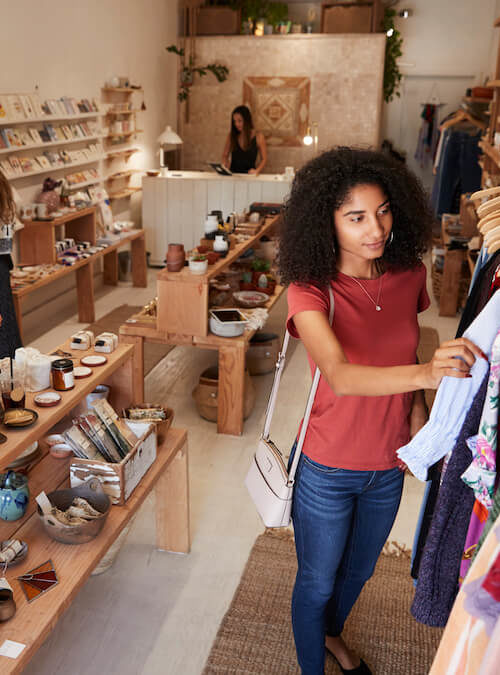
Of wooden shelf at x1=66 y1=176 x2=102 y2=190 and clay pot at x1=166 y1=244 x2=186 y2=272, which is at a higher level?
wooden shelf at x1=66 y1=176 x2=102 y2=190

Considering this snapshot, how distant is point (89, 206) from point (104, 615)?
4.74m

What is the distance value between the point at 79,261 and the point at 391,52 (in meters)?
6.88

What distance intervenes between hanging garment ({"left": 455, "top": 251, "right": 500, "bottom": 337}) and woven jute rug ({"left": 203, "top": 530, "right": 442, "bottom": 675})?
4.40ft

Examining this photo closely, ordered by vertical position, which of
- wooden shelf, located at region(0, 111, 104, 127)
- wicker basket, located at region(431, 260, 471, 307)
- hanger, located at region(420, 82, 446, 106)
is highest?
hanger, located at region(420, 82, 446, 106)

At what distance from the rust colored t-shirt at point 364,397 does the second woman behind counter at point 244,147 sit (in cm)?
672

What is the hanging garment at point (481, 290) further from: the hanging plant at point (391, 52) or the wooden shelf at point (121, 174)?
the hanging plant at point (391, 52)

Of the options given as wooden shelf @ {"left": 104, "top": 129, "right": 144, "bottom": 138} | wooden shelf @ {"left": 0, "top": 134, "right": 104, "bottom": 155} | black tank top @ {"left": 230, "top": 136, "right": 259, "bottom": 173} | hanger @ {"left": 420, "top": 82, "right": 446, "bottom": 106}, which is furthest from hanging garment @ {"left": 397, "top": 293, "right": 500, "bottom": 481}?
hanger @ {"left": 420, "top": 82, "right": 446, "bottom": 106}

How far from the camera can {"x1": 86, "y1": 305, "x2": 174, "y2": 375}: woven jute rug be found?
17.0 ft

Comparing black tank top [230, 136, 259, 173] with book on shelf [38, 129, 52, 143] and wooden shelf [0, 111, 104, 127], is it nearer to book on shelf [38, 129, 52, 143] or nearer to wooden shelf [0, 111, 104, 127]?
wooden shelf [0, 111, 104, 127]

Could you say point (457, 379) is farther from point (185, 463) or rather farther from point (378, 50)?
point (378, 50)

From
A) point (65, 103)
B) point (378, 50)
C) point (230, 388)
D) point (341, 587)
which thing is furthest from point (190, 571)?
point (378, 50)

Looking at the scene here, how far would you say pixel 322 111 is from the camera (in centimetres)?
998

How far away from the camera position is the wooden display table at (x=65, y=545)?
1.77 metres

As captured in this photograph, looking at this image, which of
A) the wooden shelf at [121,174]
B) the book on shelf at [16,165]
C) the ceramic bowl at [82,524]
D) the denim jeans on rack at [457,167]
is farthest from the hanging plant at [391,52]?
the ceramic bowl at [82,524]
